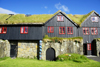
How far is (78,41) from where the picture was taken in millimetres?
15109

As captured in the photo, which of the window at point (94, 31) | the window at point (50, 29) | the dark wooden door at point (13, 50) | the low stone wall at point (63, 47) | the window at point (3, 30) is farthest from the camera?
the window at point (94, 31)

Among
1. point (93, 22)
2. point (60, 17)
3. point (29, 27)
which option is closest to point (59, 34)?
point (60, 17)

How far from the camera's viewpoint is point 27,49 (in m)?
15.3

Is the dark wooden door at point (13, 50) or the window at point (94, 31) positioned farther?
the window at point (94, 31)

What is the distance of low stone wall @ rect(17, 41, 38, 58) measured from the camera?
15242mm

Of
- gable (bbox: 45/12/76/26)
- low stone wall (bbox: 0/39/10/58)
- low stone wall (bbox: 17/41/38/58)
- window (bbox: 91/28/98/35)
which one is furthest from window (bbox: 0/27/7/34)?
window (bbox: 91/28/98/35)

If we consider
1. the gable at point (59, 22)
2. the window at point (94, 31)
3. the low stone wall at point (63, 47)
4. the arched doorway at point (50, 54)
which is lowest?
the arched doorway at point (50, 54)

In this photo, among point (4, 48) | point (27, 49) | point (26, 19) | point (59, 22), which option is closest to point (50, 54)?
point (27, 49)

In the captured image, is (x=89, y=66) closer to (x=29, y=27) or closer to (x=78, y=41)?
(x=78, y=41)

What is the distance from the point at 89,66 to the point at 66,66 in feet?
9.65

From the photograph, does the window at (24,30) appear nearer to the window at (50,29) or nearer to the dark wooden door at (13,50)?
the dark wooden door at (13,50)

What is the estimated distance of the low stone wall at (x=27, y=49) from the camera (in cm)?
1524

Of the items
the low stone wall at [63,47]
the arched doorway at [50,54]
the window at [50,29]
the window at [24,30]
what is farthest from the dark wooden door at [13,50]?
the window at [50,29]

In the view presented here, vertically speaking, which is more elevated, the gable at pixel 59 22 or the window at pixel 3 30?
the gable at pixel 59 22
